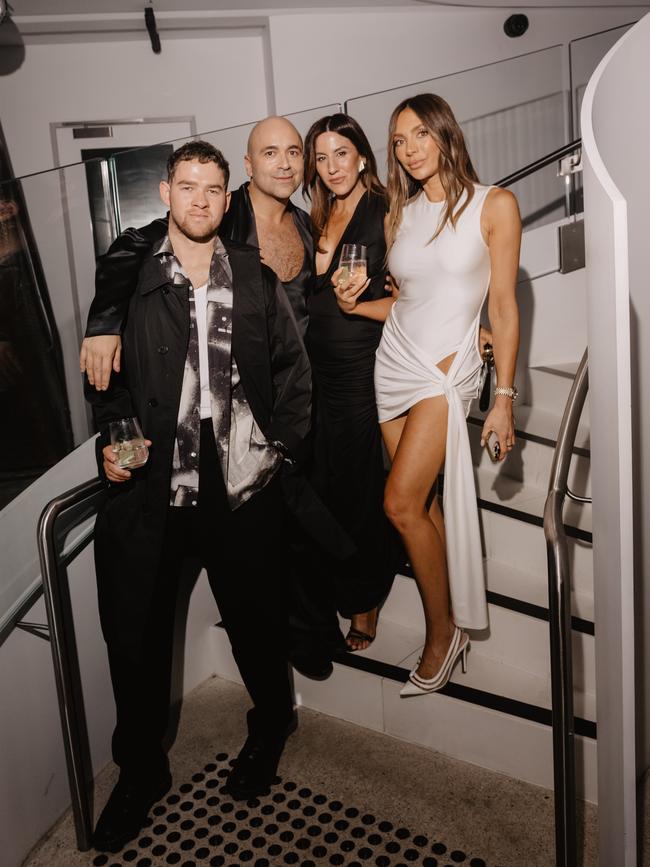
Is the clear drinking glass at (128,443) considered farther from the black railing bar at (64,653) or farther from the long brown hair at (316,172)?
the long brown hair at (316,172)

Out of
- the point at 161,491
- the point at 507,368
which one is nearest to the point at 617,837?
the point at 507,368

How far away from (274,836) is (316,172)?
2189 millimetres

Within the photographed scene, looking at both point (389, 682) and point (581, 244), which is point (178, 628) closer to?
point (389, 682)

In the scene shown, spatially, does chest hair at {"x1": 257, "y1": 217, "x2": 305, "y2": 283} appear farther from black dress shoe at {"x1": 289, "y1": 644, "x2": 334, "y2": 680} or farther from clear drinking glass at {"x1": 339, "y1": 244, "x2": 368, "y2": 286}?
black dress shoe at {"x1": 289, "y1": 644, "x2": 334, "y2": 680}

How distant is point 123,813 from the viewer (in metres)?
2.46

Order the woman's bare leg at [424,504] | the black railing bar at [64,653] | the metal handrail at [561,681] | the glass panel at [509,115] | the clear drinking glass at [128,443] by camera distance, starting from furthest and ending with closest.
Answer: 1. the glass panel at [509,115]
2. the woman's bare leg at [424,504]
3. the black railing bar at [64,653]
4. the clear drinking glass at [128,443]
5. the metal handrail at [561,681]

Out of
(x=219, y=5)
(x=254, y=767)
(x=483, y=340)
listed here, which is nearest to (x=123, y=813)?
(x=254, y=767)

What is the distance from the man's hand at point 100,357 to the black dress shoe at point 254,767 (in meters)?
1.30

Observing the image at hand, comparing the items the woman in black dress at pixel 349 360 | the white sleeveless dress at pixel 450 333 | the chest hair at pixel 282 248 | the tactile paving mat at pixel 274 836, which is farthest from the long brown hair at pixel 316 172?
the tactile paving mat at pixel 274 836

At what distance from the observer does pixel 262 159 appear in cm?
260

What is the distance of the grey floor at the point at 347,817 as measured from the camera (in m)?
2.32

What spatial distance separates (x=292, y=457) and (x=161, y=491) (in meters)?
0.42

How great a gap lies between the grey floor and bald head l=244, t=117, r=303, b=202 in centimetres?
195

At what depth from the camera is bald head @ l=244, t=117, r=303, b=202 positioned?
8.41ft
